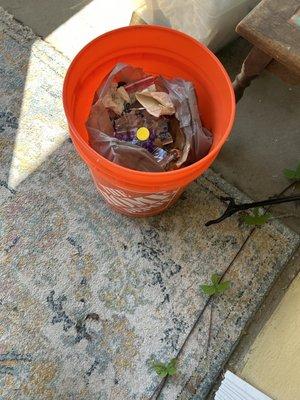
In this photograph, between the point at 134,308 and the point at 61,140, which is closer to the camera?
the point at 134,308

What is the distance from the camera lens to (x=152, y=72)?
1170 millimetres

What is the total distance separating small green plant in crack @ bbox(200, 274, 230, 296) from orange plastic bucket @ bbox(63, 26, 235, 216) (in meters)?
0.25

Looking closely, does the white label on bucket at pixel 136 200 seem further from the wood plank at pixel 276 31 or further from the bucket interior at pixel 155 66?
the wood plank at pixel 276 31

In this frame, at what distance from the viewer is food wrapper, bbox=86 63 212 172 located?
3.45 feet

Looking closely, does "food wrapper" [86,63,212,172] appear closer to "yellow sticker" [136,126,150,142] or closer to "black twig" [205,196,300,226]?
"yellow sticker" [136,126,150,142]

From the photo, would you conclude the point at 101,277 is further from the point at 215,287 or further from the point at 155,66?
the point at 155,66

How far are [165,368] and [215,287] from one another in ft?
0.82

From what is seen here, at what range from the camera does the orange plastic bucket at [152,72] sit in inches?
35.6

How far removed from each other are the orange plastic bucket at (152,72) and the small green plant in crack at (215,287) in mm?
246

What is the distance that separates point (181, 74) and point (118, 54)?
17cm

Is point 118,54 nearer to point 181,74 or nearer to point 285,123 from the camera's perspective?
point 181,74

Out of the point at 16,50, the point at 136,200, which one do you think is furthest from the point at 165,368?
the point at 16,50

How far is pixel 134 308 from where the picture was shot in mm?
1175

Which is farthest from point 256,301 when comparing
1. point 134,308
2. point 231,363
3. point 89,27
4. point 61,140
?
point 89,27
